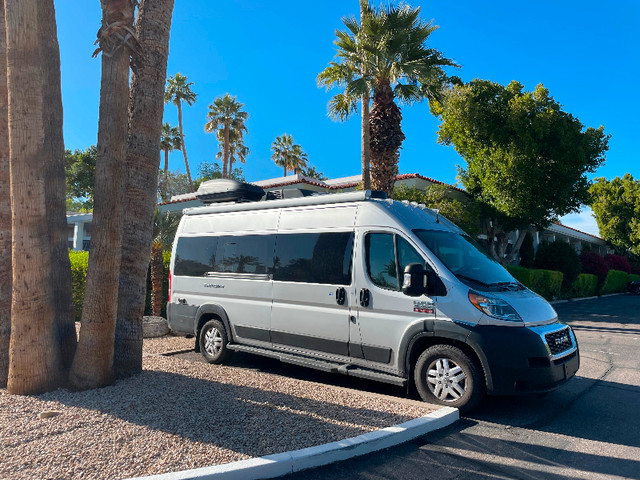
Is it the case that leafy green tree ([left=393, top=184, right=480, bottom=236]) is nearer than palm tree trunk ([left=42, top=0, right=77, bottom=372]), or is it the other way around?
palm tree trunk ([left=42, top=0, right=77, bottom=372])

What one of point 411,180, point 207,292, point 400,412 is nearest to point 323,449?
point 400,412

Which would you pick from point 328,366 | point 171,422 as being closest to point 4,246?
point 171,422

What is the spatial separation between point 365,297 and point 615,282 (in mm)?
36215

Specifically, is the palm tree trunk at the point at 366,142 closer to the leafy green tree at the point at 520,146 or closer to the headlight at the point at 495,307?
the leafy green tree at the point at 520,146

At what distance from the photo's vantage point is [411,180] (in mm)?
21297

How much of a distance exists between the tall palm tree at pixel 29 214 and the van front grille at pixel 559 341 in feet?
18.0

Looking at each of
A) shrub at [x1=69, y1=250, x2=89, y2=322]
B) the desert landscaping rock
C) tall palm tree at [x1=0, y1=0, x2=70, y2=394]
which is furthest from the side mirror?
shrub at [x1=69, y1=250, x2=89, y2=322]

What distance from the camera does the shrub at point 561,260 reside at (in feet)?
81.9

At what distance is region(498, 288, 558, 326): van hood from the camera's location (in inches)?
203

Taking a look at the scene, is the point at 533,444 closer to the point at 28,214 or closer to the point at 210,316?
the point at 210,316

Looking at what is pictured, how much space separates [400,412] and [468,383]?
2.79 feet

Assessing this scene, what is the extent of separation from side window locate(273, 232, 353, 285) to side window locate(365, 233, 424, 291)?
31 centimetres

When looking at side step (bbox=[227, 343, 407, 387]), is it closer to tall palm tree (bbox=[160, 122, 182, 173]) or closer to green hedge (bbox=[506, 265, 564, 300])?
green hedge (bbox=[506, 265, 564, 300])

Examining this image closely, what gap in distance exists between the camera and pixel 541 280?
2192cm
